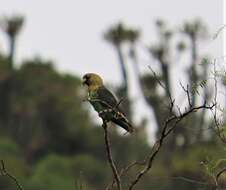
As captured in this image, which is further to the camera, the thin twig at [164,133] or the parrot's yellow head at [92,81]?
the parrot's yellow head at [92,81]

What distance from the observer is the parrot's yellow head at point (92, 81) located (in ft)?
31.7

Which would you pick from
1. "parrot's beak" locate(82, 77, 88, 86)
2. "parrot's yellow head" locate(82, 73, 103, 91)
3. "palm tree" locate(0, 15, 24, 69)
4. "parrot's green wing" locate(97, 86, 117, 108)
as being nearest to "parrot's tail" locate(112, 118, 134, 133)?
"parrot's green wing" locate(97, 86, 117, 108)

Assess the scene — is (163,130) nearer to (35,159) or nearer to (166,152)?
(166,152)

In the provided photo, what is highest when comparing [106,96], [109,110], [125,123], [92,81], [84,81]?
[84,81]

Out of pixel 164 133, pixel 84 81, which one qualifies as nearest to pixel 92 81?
pixel 84 81

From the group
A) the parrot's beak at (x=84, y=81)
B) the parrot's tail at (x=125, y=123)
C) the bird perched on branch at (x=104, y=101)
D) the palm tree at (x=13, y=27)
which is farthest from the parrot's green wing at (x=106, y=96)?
the palm tree at (x=13, y=27)

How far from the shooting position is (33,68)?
45531 mm

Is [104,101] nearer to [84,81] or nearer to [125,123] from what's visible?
[125,123]

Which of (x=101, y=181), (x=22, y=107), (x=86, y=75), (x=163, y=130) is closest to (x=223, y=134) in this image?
(x=163, y=130)

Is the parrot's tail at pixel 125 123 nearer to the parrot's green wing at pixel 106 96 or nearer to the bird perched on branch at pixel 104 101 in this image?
the bird perched on branch at pixel 104 101

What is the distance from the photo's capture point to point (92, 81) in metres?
9.77

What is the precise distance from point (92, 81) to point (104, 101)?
1.62 meters

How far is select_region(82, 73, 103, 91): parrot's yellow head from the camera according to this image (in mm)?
9649

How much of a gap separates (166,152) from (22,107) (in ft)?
32.8
